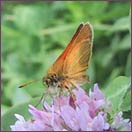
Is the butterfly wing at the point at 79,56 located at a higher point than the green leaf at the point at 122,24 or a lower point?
lower

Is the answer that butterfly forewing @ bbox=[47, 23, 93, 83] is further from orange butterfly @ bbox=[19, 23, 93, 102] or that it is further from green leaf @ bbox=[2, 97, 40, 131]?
green leaf @ bbox=[2, 97, 40, 131]

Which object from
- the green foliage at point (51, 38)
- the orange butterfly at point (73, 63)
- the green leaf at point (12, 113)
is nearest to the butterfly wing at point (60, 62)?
the orange butterfly at point (73, 63)

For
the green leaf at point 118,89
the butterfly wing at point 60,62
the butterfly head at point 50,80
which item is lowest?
the butterfly head at point 50,80

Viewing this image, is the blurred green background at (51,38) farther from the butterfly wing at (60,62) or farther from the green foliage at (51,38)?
the butterfly wing at (60,62)

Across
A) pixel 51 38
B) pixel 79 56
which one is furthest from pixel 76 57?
pixel 51 38

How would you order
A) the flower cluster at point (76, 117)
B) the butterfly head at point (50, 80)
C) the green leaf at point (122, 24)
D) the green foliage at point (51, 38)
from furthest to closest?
the green foliage at point (51, 38)
the green leaf at point (122, 24)
the butterfly head at point (50, 80)
the flower cluster at point (76, 117)

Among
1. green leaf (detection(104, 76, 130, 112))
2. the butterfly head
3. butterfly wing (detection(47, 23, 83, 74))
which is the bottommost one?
the butterfly head

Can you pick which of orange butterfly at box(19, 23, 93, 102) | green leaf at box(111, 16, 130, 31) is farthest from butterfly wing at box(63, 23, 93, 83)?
green leaf at box(111, 16, 130, 31)

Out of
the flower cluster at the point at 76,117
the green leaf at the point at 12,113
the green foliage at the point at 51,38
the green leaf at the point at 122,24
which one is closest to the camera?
the flower cluster at the point at 76,117
